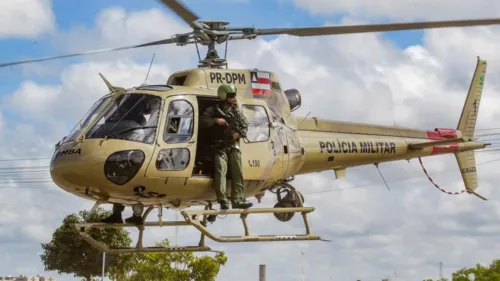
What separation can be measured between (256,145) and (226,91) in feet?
5.36

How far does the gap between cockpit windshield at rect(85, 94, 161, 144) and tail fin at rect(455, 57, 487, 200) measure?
12.0 m

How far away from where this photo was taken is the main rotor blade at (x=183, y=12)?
23297 mm

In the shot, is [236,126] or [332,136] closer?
[236,126]

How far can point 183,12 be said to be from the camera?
78.7 ft

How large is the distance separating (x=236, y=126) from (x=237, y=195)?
60.8 inches

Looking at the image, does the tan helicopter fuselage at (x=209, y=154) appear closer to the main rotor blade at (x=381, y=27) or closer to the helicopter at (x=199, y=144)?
the helicopter at (x=199, y=144)

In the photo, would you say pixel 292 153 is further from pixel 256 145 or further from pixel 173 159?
pixel 173 159

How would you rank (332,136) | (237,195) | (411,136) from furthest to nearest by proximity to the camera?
(411,136), (332,136), (237,195)

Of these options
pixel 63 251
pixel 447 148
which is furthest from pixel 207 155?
pixel 63 251

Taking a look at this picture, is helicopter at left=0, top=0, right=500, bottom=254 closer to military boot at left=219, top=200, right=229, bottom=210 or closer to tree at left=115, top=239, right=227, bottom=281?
military boot at left=219, top=200, right=229, bottom=210

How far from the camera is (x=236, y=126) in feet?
76.8


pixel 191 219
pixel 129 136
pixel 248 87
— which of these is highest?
pixel 248 87

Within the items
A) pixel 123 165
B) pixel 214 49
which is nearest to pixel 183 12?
pixel 214 49

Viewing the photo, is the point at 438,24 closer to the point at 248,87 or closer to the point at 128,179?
the point at 248,87
